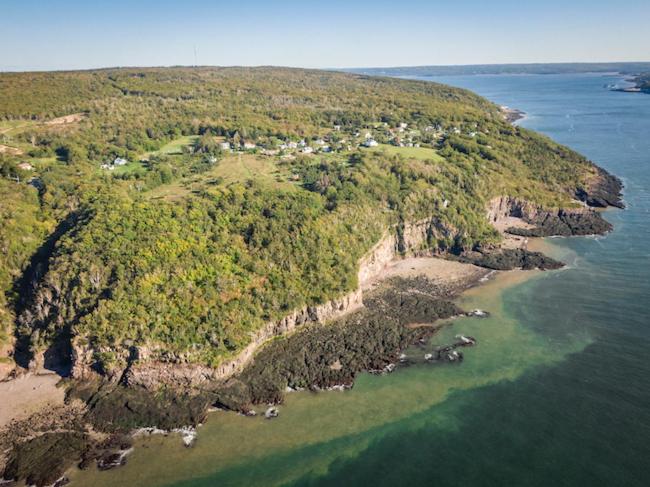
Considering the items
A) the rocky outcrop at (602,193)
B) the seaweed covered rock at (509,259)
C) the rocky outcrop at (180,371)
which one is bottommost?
the rocky outcrop at (180,371)

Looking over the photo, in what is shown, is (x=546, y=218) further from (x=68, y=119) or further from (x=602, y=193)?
(x=68, y=119)

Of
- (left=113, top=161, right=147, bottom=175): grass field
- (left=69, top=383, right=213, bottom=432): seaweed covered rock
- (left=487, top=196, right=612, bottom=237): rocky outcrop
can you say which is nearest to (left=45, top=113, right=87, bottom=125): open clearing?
(left=113, top=161, right=147, bottom=175): grass field

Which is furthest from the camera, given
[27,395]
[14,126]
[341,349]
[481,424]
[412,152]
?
[412,152]

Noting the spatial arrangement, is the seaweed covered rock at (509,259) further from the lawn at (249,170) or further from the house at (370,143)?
the house at (370,143)

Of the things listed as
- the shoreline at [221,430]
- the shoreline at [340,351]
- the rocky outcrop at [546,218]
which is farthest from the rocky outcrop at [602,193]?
the shoreline at [221,430]

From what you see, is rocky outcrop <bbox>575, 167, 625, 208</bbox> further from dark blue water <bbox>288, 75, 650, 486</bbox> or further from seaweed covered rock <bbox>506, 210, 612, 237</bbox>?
dark blue water <bbox>288, 75, 650, 486</bbox>

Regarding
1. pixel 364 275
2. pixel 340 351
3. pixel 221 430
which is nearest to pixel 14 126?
pixel 364 275

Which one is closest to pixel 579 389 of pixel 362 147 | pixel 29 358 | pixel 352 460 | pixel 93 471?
pixel 352 460
